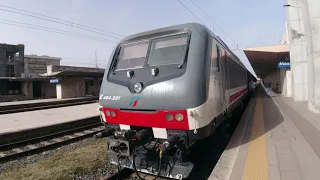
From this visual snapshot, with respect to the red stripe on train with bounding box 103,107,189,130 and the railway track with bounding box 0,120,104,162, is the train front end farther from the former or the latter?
the railway track with bounding box 0,120,104,162

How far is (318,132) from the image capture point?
617cm

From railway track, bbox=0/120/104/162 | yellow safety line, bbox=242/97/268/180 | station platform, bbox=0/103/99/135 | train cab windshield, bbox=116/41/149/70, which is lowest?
railway track, bbox=0/120/104/162

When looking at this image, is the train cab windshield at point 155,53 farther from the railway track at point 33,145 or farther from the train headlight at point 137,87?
the railway track at point 33,145

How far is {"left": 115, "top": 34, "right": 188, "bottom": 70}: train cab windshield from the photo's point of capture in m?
4.29

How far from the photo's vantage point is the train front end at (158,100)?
150 inches

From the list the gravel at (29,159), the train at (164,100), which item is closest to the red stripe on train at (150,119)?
the train at (164,100)

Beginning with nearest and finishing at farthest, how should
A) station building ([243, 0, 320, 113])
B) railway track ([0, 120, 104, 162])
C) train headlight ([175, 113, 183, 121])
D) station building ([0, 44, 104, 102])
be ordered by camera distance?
train headlight ([175, 113, 183, 121]) < railway track ([0, 120, 104, 162]) < station building ([243, 0, 320, 113]) < station building ([0, 44, 104, 102])

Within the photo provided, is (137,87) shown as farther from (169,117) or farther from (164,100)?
(169,117)

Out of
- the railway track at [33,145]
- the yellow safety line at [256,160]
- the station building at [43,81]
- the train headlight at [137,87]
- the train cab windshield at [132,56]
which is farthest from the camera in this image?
the station building at [43,81]

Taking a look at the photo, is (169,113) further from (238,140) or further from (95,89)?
(95,89)

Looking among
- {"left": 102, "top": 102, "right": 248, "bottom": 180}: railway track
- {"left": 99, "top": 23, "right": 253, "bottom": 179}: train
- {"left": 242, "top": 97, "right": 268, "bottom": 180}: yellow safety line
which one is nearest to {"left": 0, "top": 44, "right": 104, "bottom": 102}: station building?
{"left": 102, "top": 102, "right": 248, "bottom": 180}: railway track

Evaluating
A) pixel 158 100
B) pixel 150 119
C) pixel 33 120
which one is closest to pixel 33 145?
pixel 33 120

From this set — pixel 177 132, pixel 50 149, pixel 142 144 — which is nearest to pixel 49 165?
pixel 50 149

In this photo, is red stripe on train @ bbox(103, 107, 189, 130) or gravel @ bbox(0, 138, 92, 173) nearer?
red stripe on train @ bbox(103, 107, 189, 130)
